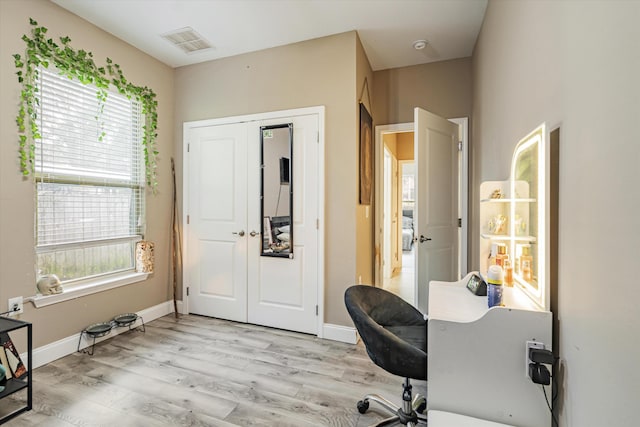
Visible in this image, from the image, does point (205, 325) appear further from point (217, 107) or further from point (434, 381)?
point (434, 381)

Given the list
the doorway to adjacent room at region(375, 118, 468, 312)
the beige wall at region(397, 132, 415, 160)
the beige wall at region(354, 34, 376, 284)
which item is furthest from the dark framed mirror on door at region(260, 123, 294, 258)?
the beige wall at region(397, 132, 415, 160)

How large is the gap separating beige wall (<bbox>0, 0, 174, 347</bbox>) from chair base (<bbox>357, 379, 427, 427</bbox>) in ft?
7.87

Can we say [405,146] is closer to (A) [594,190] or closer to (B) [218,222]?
(B) [218,222]

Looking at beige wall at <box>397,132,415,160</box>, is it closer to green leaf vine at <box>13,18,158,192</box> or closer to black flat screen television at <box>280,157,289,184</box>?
black flat screen television at <box>280,157,289,184</box>

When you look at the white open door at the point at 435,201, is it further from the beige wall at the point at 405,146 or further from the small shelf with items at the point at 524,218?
the beige wall at the point at 405,146

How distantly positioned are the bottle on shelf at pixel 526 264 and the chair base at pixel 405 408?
82 cm

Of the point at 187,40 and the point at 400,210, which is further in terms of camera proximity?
the point at 400,210

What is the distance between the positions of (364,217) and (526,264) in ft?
6.13

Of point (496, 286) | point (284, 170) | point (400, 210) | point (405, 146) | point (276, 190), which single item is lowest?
point (496, 286)

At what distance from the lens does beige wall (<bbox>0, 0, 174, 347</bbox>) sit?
6.98 ft

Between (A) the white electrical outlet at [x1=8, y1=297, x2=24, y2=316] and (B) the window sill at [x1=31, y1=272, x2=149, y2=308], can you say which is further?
(B) the window sill at [x1=31, y1=272, x2=149, y2=308]

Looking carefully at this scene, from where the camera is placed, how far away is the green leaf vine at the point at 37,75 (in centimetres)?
221

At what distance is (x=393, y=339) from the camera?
1413 mm

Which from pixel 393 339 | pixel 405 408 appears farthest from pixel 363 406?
pixel 393 339
